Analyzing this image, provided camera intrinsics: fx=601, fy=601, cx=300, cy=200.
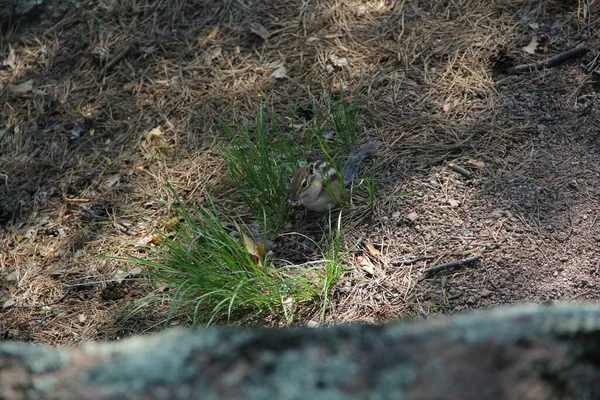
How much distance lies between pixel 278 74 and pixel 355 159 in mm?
1199

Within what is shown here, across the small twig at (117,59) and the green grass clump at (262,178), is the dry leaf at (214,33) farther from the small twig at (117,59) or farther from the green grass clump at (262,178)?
the green grass clump at (262,178)

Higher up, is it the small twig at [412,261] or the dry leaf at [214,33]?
the dry leaf at [214,33]

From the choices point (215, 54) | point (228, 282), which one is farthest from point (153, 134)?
point (228, 282)

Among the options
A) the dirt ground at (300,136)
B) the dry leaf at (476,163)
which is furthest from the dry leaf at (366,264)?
the dry leaf at (476,163)

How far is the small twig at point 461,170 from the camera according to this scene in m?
3.64

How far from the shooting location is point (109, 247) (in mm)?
3859

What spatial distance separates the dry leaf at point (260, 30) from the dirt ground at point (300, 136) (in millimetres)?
17

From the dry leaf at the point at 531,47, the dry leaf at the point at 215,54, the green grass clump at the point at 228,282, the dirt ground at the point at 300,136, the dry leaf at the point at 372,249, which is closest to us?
the green grass clump at the point at 228,282

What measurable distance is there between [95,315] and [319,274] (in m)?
1.36

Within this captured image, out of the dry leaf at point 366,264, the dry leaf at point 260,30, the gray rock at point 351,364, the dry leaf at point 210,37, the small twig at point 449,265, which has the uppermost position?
the gray rock at point 351,364

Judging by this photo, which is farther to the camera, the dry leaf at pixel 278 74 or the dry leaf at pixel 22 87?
the dry leaf at pixel 22 87

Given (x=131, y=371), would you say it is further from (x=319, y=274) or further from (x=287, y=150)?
(x=287, y=150)

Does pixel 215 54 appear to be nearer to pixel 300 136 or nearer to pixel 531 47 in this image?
pixel 300 136

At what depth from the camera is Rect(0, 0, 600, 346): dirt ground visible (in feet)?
10.6
